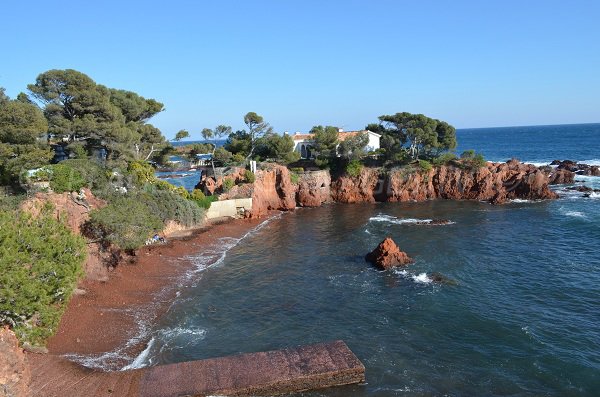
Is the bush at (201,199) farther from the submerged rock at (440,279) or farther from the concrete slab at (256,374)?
the concrete slab at (256,374)

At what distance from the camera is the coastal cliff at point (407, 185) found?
58562 millimetres

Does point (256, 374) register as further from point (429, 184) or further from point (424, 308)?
point (429, 184)

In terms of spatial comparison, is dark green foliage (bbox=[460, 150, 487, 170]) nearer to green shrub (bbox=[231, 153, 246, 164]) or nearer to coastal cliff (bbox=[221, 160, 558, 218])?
coastal cliff (bbox=[221, 160, 558, 218])

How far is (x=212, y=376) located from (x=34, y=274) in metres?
8.60

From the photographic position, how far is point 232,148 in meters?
65.2

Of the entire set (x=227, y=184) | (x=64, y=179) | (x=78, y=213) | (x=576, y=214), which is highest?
(x=64, y=179)

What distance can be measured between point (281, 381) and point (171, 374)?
4.99 meters

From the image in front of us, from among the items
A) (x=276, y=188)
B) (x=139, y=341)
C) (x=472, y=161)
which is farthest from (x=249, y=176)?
(x=139, y=341)

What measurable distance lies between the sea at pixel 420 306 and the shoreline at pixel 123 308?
0.86m

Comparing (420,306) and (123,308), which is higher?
(123,308)

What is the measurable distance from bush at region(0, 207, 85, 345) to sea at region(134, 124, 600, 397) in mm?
5170

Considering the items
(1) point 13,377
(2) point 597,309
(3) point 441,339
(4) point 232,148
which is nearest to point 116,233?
(1) point 13,377

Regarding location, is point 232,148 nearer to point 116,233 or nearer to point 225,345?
point 116,233

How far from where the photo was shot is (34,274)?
695 inches
